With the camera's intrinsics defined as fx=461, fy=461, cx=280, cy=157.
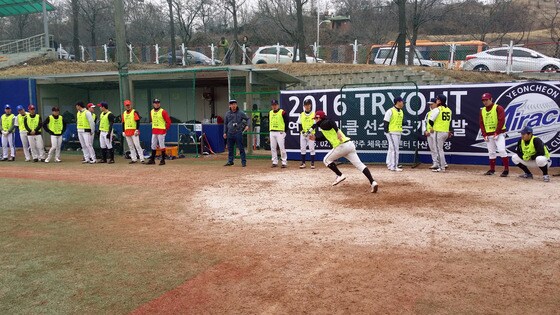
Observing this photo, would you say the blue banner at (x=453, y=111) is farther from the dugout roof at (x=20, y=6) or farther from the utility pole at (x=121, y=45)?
the dugout roof at (x=20, y=6)

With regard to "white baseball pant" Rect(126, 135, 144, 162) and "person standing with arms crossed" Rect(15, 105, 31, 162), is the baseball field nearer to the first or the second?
"white baseball pant" Rect(126, 135, 144, 162)

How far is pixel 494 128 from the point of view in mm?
11539

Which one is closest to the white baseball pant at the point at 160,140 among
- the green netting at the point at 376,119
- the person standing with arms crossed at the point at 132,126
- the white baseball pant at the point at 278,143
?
the person standing with arms crossed at the point at 132,126

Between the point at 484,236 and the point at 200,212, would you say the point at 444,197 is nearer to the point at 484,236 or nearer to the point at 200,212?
the point at 484,236

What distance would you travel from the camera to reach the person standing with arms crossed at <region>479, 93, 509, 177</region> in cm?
1135

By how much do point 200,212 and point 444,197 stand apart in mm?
4619

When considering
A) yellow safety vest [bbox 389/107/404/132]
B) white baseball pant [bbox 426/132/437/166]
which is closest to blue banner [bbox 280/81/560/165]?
white baseball pant [bbox 426/132/437/166]

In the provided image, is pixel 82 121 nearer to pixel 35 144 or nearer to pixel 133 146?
pixel 133 146

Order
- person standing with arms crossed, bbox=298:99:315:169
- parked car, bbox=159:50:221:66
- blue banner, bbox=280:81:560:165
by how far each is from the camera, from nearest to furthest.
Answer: blue banner, bbox=280:81:560:165, person standing with arms crossed, bbox=298:99:315:169, parked car, bbox=159:50:221:66

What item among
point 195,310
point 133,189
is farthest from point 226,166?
point 195,310

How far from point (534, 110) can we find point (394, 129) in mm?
3786

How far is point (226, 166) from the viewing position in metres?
14.6

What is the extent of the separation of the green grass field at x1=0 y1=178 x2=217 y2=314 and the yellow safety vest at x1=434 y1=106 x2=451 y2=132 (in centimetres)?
775

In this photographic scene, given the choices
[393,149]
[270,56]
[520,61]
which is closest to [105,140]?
[393,149]
